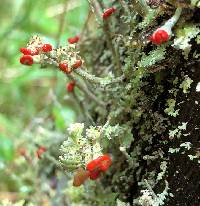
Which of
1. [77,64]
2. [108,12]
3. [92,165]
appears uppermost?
[108,12]

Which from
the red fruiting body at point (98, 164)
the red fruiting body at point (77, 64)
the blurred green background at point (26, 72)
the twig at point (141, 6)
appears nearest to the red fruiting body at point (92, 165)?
the red fruiting body at point (98, 164)

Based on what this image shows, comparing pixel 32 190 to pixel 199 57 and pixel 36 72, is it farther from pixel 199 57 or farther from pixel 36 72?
pixel 36 72

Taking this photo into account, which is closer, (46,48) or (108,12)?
(46,48)

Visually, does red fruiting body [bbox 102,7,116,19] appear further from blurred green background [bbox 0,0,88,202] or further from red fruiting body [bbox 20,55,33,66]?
blurred green background [bbox 0,0,88,202]

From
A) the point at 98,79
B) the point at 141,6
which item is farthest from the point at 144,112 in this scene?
the point at 141,6

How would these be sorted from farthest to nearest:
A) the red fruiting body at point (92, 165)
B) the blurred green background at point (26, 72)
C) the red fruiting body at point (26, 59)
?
the blurred green background at point (26, 72)
the red fruiting body at point (26, 59)
the red fruiting body at point (92, 165)

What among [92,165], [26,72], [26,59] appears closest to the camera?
[92,165]

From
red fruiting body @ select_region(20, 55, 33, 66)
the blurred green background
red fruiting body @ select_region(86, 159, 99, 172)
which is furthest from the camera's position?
the blurred green background

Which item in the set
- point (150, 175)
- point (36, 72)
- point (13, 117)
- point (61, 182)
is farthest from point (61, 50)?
point (13, 117)

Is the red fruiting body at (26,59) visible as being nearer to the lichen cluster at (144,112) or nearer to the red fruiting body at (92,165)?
the lichen cluster at (144,112)

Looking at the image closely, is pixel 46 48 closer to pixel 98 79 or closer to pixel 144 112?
pixel 98 79

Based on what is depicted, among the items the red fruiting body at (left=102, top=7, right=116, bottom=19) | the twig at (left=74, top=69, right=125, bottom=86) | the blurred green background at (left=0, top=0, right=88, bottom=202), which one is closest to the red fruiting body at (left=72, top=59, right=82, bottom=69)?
the twig at (left=74, top=69, right=125, bottom=86)
